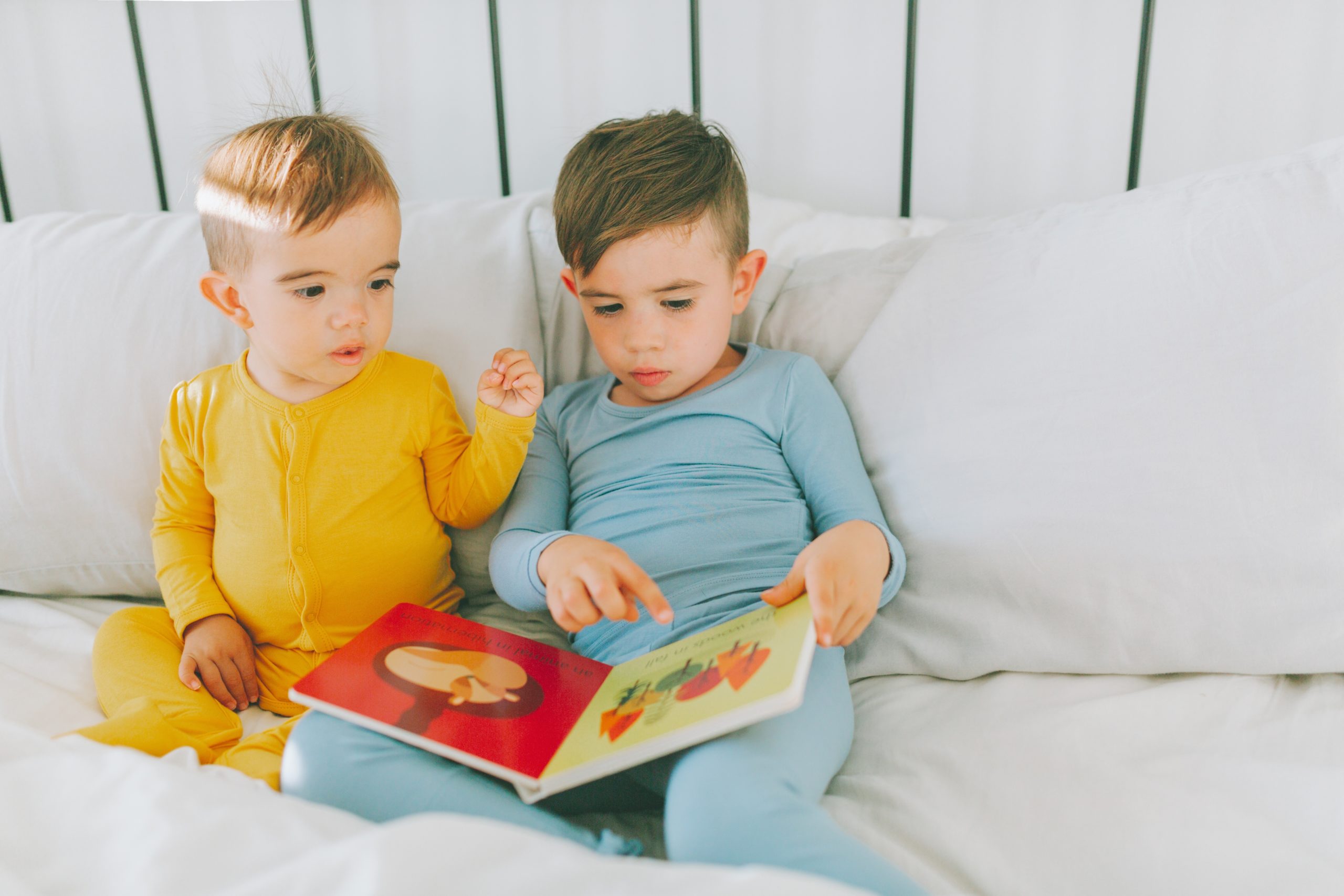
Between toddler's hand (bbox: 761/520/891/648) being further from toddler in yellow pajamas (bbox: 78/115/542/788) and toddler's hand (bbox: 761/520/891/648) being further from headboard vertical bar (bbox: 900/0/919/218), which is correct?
headboard vertical bar (bbox: 900/0/919/218)

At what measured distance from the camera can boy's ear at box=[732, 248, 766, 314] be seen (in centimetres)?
96

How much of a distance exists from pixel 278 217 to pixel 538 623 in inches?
18.6

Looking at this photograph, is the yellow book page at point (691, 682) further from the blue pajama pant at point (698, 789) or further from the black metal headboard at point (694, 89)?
the black metal headboard at point (694, 89)

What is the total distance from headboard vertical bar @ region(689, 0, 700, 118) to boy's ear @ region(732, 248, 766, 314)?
0.37 meters

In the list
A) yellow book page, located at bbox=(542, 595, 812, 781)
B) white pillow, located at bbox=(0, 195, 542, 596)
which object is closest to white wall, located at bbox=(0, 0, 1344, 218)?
white pillow, located at bbox=(0, 195, 542, 596)

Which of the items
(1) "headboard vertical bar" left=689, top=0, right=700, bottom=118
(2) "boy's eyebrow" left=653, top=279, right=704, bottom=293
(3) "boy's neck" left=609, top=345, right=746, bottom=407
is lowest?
(3) "boy's neck" left=609, top=345, right=746, bottom=407

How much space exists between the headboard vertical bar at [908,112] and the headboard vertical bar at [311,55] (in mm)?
822

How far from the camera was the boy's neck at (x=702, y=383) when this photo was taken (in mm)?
967

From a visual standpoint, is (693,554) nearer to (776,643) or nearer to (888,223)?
(776,643)

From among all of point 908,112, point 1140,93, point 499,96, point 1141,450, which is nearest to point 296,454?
point 499,96

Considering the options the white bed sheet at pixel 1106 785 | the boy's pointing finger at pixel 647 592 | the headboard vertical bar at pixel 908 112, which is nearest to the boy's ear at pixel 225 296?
the boy's pointing finger at pixel 647 592

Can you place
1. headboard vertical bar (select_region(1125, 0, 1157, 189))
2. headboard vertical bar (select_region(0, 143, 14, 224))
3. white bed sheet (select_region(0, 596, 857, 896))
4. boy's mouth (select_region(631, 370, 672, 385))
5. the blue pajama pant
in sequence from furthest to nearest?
headboard vertical bar (select_region(0, 143, 14, 224)) < headboard vertical bar (select_region(1125, 0, 1157, 189)) < boy's mouth (select_region(631, 370, 672, 385)) < the blue pajama pant < white bed sheet (select_region(0, 596, 857, 896))

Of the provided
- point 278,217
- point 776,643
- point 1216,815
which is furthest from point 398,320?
point 1216,815

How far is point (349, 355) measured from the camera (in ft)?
2.89
